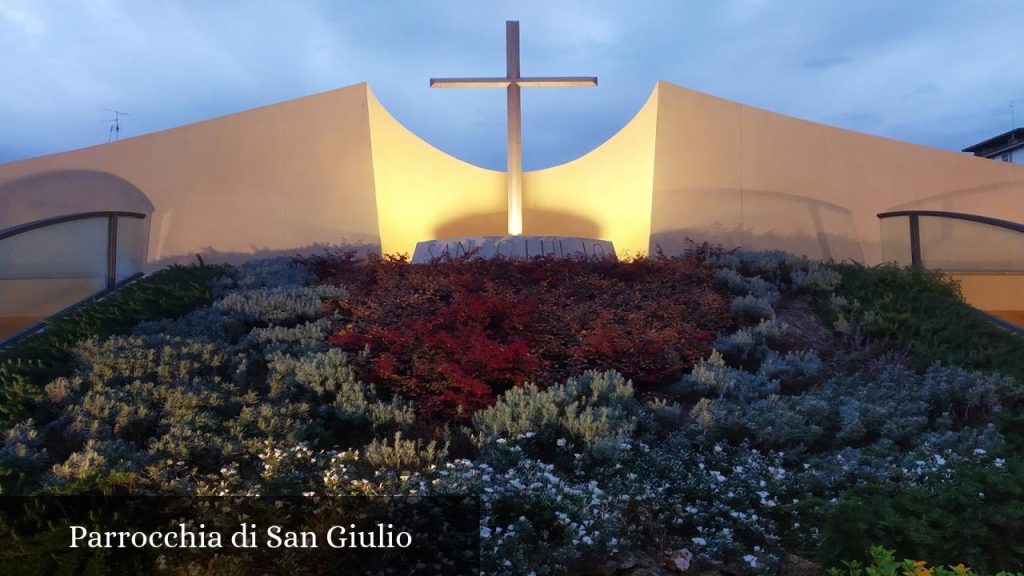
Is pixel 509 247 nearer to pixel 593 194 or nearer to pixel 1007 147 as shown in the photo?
pixel 593 194

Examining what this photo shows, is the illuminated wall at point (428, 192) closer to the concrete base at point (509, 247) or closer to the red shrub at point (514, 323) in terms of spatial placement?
the concrete base at point (509, 247)

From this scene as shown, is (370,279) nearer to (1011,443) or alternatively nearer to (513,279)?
(513,279)

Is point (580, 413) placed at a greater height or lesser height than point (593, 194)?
lesser

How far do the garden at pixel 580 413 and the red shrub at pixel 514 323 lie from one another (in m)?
0.03

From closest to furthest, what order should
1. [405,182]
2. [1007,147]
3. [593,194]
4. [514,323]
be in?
[514,323] < [405,182] < [593,194] < [1007,147]

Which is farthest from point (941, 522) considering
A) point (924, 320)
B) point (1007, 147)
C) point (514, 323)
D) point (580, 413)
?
point (1007, 147)

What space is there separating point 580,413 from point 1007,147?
32404mm

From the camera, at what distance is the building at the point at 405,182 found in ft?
38.3

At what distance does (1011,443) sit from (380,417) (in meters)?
3.97

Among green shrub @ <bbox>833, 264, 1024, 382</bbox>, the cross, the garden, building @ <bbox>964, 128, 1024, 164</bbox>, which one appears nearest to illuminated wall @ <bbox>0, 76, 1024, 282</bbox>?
the cross

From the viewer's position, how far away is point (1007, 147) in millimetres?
30266

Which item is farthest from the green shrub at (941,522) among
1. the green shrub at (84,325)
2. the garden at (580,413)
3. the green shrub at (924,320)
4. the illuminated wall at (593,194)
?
the illuminated wall at (593,194)

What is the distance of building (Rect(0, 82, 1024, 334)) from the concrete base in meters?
1.21

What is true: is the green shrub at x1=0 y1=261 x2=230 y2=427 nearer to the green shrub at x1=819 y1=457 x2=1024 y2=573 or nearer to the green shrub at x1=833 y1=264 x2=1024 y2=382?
the green shrub at x1=819 y1=457 x2=1024 y2=573
